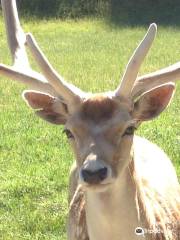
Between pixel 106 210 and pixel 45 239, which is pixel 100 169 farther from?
pixel 45 239

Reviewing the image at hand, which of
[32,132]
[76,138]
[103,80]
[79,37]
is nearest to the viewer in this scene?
[76,138]

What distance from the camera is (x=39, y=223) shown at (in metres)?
6.30

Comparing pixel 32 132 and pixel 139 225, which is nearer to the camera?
pixel 139 225

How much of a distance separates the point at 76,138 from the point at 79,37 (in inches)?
853

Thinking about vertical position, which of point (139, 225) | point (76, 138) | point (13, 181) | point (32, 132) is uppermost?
point (32, 132)

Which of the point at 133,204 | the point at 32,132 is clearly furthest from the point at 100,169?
the point at 32,132

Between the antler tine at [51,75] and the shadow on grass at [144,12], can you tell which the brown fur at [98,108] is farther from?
the shadow on grass at [144,12]

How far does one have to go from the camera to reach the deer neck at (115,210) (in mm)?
3896

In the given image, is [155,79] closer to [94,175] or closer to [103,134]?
[103,134]

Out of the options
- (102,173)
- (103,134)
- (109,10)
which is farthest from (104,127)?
(109,10)

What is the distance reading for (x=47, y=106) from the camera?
4.22m

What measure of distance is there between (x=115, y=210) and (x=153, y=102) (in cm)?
70

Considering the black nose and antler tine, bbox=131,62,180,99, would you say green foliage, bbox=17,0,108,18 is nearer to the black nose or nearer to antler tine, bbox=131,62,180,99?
antler tine, bbox=131,62,180,99

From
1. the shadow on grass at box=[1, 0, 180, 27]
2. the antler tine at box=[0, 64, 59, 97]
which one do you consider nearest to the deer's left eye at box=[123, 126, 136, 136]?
the antler tine at box=[0, 64, 59, 97]
